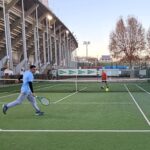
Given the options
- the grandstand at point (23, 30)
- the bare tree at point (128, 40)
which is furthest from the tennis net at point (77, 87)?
the bare tree at point (128, 40)

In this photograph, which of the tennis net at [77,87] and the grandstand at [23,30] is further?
the grandstand at [23,30]

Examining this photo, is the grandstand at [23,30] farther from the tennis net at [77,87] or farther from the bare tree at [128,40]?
the bare tree at [128,40]

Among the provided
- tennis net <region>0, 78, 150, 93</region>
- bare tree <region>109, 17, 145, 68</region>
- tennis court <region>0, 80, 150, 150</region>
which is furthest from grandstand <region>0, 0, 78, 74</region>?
tennis court <region>0, 80, 150, 150</region>

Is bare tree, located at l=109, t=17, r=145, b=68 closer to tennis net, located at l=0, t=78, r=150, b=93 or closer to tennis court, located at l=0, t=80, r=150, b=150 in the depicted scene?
tennis net, located at l=0, t=78, r=150, b=93

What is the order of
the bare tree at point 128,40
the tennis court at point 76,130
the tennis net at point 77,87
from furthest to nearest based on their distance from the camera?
the bare tree at point 128,40 → the tennis net at point 77,87 → the tennis court at point 76,130

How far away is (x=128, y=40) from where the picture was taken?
74.2 m

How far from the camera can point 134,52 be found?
247 ft

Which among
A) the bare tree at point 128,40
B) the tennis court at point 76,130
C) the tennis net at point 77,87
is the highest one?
the bare tree at point 128,40

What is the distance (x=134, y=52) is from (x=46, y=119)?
62.4 m

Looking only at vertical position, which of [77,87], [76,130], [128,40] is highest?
[128,40]

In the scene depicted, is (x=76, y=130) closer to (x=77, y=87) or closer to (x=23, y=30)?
(x=77, y=87)

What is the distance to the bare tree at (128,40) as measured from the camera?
74188mm

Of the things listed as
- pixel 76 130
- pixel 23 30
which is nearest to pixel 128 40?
pixel 23 30

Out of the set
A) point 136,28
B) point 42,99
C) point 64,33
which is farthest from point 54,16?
point 42,99
